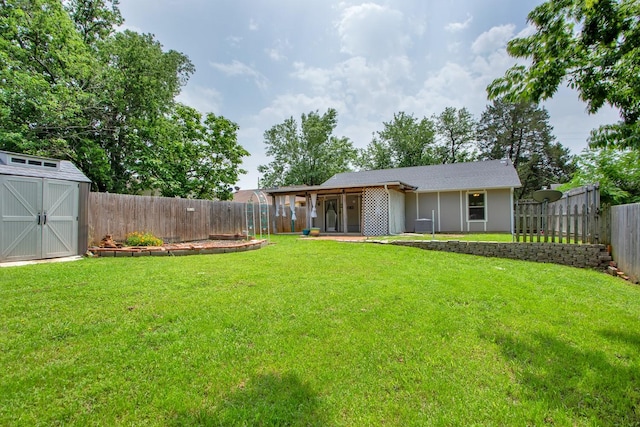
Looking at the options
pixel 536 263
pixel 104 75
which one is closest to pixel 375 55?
pixel 536 263

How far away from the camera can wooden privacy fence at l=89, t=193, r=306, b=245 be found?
8.87 metres

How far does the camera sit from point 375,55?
44.3 feet

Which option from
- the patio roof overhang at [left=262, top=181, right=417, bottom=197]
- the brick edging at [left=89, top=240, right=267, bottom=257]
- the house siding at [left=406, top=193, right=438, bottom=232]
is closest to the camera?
the brick edging at [left=89, top=240, right=267, bottom=257]

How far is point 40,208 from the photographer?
23.0ft

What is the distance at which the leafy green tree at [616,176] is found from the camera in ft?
30.3

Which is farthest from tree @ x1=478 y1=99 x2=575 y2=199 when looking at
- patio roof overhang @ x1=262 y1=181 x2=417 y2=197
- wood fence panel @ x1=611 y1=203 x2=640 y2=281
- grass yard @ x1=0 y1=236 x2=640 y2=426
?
grass yard @ x1=0 y1=236 x2=640 y2=426

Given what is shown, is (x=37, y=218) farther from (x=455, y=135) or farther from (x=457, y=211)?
(x=455, y=135)

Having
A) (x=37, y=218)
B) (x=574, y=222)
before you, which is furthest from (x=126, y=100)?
(x=574, y=222)

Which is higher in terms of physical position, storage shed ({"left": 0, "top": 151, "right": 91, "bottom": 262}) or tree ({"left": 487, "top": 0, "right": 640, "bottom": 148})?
tree ({"left": 487, "top": 0, "right": 640, "bottom": 148})

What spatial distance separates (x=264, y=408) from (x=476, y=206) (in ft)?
51.5

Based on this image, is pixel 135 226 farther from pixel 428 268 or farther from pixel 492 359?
pixel 492 359

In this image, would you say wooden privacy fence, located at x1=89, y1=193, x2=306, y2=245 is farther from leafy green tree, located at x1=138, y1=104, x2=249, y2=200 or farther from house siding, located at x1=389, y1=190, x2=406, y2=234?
house siding, located at x1=389, y1=190, x2=406, y2=234

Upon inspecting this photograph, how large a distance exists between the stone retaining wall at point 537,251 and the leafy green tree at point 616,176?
359cm

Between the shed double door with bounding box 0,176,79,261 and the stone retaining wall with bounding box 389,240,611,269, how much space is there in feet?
32.6
